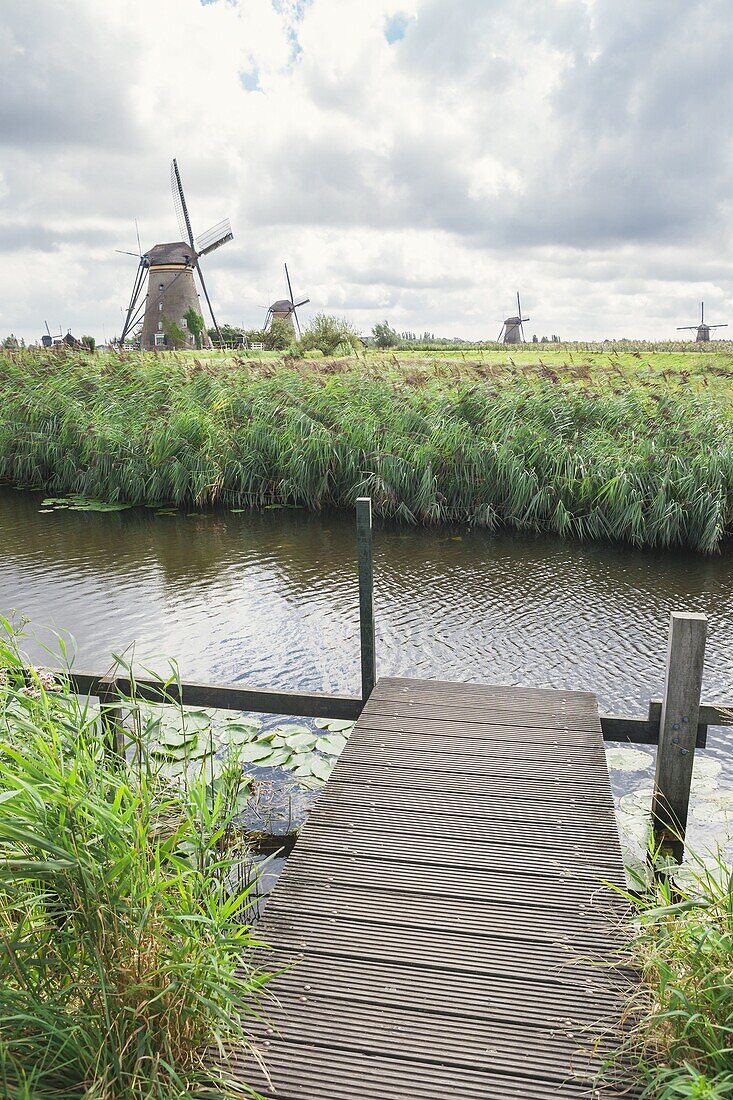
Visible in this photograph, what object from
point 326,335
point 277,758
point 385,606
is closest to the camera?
point 277,758

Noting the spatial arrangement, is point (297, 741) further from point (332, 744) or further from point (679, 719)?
point (679, 719)

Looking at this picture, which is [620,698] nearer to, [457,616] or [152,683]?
[457,616]

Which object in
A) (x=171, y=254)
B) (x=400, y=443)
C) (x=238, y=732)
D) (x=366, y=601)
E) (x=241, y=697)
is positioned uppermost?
(x=171, y=254)

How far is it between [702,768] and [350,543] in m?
6.07

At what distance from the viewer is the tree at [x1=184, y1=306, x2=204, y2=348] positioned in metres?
38.9

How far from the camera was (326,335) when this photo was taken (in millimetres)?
26984

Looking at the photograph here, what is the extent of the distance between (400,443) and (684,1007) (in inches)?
382

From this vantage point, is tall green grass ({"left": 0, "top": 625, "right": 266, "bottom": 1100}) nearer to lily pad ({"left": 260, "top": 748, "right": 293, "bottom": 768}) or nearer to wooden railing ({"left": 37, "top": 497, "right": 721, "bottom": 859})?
wooden railing ({"left": 37, "top": 497, "right": 721, "bottom": 859})

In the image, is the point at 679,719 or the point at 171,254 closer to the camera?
the point at 679,719

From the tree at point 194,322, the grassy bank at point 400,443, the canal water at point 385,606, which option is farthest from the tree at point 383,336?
the canal water at point 385,606

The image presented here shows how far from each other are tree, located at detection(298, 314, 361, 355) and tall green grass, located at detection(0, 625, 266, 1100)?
82.8 ft

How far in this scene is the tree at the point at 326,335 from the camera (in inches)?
1051

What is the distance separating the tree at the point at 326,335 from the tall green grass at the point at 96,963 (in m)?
25.2

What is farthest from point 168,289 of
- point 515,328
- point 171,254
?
point 515,328
